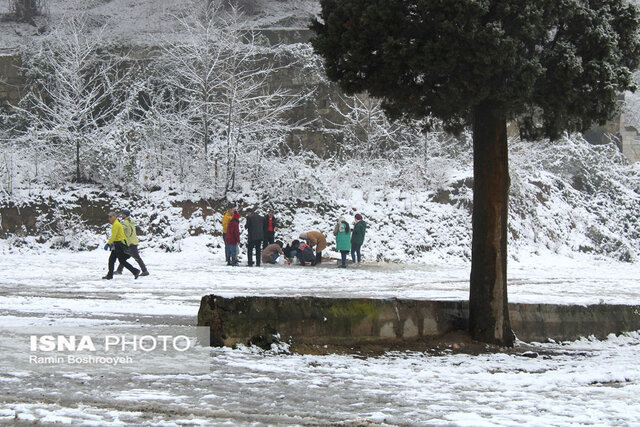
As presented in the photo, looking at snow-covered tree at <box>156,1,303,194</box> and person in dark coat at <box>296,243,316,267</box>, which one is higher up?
snow-covered tree at <box>156,1,303,194</box>

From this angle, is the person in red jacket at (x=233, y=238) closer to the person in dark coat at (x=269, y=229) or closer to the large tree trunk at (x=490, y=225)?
the person in dark coat at (x=269, y=229)

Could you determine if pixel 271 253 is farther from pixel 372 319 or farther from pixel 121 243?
pixel 372 319

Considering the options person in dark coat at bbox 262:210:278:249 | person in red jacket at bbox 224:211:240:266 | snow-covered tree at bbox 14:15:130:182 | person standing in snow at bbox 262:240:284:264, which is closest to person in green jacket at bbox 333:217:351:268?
person standing in snow at bbox 262:240:284:264

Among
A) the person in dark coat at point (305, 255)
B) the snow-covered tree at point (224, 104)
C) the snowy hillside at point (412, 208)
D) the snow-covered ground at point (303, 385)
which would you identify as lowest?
the snow-covered ground at point (303, 385)

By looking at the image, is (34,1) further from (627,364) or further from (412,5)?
(627,364)

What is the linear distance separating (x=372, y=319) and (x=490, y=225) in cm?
199

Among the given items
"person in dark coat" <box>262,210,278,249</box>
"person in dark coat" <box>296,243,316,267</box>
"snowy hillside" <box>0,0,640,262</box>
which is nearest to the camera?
"person in dark coat" <box>296,243,316,267</box>

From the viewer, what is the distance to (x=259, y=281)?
54.3 feet

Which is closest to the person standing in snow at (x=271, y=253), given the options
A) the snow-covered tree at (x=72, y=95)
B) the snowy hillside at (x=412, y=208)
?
the snowy hillside at (x=412, y=208)

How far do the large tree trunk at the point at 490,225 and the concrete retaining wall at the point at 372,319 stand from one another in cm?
54

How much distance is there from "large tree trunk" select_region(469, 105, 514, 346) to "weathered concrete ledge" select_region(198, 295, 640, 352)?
1.73 feet

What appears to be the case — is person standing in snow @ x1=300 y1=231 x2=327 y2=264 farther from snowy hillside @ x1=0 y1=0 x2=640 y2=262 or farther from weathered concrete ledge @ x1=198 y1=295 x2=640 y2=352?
weathered concrete ledge @ x1=198 y1=295 x2=640 y2=352

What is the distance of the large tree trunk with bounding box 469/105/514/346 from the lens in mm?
9727

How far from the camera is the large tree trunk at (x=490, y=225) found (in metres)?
9.73
